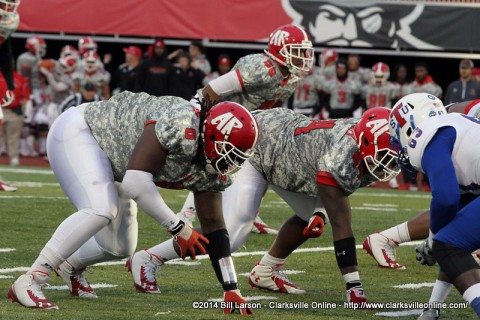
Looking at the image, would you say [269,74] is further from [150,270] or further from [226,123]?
[226,123]

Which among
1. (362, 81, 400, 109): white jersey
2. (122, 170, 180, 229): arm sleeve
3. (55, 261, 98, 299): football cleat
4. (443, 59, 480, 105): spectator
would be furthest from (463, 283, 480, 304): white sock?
(362, 81, 400, 109): white jersey

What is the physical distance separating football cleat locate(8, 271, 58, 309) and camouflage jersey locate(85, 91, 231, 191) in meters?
0.66

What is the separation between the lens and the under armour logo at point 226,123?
16.9 feet

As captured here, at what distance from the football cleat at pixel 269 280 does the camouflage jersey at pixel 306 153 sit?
50cm

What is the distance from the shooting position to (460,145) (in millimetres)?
4734

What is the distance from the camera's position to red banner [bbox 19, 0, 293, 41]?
53.8 ft

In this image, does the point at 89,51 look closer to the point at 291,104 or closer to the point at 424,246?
the point at 291,104

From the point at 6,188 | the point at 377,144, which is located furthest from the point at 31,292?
the point at 6,188

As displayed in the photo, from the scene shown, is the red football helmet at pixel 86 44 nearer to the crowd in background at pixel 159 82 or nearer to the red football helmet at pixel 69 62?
the crowd in background at pixel 159 82

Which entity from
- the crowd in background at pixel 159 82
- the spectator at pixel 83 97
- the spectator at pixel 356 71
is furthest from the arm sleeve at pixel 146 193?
the spectator at pixel 356 71

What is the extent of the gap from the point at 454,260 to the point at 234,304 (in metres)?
1.24

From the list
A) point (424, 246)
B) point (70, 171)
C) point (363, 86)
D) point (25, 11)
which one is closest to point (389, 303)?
point (424, 246)

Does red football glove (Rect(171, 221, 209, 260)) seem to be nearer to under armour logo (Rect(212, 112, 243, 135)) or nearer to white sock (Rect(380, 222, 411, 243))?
under armour logo (Rect(212, 112, 243, 135))

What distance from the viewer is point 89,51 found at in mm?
16531
